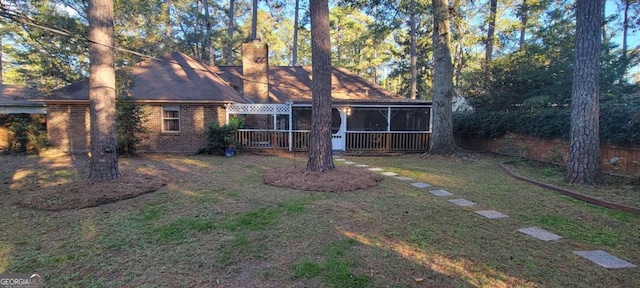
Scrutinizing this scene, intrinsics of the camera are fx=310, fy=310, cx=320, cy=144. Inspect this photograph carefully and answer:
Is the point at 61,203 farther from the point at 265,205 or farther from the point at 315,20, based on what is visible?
the point at 315,20

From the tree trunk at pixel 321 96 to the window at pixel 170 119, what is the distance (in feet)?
26.1

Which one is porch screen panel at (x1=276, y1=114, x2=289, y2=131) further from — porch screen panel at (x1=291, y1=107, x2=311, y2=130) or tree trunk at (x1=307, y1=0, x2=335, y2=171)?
tree trunk at (x1=307, y1=0, x2=335, y2=171)

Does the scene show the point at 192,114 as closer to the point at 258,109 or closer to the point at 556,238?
the point at 258,109

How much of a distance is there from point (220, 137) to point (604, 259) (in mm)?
11094

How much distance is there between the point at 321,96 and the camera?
7008 mm

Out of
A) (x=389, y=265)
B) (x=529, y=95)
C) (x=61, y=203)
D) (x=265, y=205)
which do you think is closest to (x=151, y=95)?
(x=61, y=203)

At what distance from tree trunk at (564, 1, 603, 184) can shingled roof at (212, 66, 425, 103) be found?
426 inches

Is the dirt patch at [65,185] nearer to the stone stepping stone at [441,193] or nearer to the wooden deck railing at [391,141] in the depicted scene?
the stone stepping stone at [441,193]

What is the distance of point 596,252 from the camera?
127 inches

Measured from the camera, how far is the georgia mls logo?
8.54 ft

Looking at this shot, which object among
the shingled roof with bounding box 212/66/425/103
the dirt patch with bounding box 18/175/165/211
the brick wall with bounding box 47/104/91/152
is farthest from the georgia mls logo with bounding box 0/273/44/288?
the shingled roof with bounding box 212/66/425/103

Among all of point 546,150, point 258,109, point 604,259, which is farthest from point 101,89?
point 546,150

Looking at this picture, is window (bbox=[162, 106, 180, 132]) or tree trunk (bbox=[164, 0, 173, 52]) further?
tree trunk (bbox=[164, 0, 173, 52])

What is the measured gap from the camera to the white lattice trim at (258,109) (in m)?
12.9
